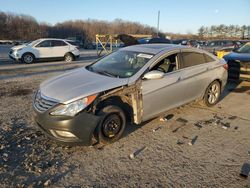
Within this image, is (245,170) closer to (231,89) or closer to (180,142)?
(180,142)

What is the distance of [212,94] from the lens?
19.5ft

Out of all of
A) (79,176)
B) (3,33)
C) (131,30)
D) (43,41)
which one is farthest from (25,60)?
(131,30)

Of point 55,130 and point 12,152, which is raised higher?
→ point 55,130

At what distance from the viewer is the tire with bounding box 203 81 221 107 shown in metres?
5.77

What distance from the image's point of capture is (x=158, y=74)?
4223 mm

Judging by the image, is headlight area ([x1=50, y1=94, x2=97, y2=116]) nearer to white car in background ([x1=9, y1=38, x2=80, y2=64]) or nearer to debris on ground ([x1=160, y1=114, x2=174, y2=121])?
debris on ground ([x1=160, y1=114, x2=174, y2=121])

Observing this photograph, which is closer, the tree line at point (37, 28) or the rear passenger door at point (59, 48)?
the rear passenger door at point (59, 48)

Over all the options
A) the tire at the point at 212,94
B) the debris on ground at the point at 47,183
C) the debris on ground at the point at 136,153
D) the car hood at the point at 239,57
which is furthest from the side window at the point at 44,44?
the debris on ground at the point at 47,183

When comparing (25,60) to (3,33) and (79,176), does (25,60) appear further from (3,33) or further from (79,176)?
(3,33)

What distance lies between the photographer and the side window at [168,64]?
15.2ft

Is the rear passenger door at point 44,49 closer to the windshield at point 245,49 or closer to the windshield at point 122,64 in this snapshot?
the windshield at point 122,64

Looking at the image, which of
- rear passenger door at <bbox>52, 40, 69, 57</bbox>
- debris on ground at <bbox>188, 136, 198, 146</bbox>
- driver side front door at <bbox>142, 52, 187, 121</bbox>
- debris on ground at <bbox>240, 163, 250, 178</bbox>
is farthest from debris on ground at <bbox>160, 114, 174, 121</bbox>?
rear passenger door at <bbox>52, 40, 69, 57</bbox>

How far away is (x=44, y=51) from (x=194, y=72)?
11.8 m

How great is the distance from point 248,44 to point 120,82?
308 inches
